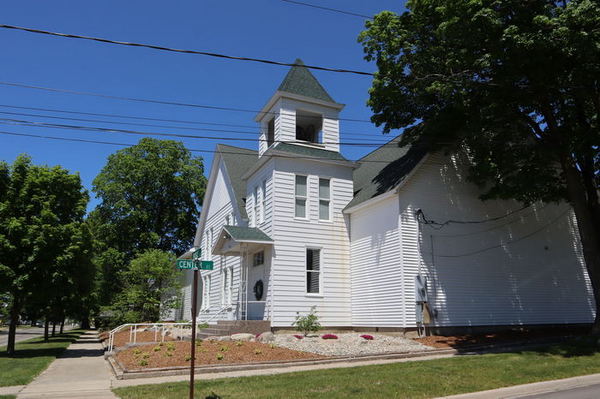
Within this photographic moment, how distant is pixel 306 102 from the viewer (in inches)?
916

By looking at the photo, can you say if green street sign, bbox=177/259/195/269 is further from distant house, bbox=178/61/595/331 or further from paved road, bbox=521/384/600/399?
distant house, bbox=178/61/595/331

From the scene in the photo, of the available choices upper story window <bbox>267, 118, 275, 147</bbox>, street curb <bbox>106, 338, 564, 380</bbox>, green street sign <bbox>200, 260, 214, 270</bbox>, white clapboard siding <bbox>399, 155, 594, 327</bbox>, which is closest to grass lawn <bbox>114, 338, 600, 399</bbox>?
street curb <bbox>106, 338, 564, 380</bbox>

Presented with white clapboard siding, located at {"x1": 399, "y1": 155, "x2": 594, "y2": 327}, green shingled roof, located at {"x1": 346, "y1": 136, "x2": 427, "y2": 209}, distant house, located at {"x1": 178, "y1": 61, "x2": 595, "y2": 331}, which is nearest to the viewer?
white clapboard siding, located at {"x1": 399, "y1": 155, "x2": 594, "y2": 327}

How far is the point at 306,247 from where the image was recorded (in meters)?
21.4

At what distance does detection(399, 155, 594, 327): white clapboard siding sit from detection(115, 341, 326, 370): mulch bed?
5.70m

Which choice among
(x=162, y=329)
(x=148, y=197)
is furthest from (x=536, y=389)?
(x=148, y=197)

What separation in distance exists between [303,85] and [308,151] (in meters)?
3.40

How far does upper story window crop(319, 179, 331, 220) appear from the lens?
22.4 metres

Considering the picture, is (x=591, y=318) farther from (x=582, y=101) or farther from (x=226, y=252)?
(x=226, y=252)

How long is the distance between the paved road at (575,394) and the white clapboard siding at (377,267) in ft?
28.6

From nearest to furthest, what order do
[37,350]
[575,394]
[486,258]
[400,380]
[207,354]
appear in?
1. [575,394]
2. [400,380]
3. [207,354]
4. [486,258]
5. [37,350]

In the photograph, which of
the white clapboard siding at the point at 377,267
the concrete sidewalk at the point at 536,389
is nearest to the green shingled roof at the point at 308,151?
the white clapboard siding at the point at 377,267

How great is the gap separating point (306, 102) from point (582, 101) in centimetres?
1145

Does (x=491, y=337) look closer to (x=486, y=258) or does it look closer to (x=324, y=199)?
(x=486, y=258)
